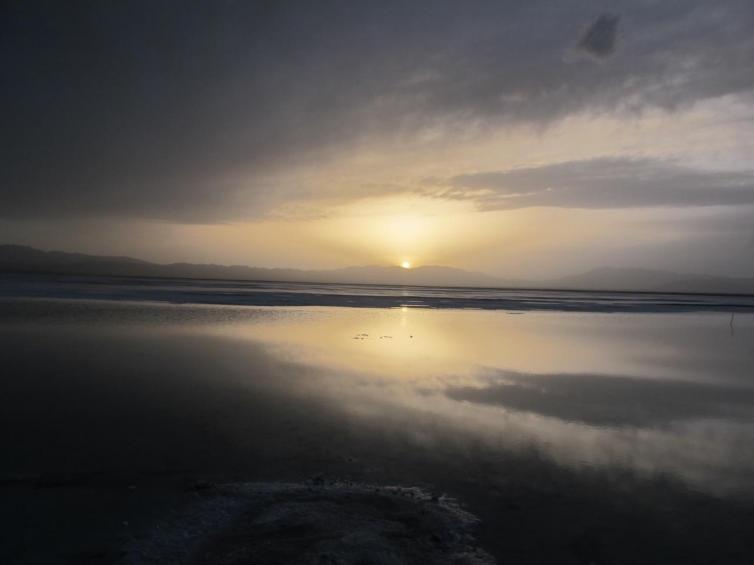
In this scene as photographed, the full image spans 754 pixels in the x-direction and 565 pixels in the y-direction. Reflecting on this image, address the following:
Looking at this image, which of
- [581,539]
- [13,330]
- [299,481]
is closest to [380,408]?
[299,481]

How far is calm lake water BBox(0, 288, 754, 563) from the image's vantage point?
20.2 feet

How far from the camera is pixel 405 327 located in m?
28.7

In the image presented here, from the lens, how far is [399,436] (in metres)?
9.35

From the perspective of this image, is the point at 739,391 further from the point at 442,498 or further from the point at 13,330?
the point at 13,330

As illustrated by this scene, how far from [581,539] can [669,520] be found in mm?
1487

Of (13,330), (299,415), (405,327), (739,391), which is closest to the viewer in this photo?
(299,415)

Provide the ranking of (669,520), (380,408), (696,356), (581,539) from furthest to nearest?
1. (696,356)
2. (380,408)
3. (669,520)
4. (581,539)

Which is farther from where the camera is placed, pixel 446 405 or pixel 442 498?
pixel 446 405

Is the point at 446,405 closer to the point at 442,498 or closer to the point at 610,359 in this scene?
the point at 442,498

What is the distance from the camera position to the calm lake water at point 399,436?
6.15 meters

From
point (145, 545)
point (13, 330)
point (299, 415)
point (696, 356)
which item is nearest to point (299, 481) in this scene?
point (145, 545)

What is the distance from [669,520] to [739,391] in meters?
10.8

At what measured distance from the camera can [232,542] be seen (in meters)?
5.56

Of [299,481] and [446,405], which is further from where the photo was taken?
Answer: [446,405]
